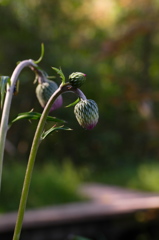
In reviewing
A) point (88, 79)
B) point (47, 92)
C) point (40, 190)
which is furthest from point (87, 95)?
point (47, 92)

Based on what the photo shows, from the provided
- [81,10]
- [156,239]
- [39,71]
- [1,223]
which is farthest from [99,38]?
[39,71]

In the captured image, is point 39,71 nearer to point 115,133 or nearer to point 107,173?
point 107,173

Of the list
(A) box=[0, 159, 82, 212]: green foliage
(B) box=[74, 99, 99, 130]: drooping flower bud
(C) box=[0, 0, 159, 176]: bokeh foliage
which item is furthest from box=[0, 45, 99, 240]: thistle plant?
(C) box=[0, 0, 159, 176]: bokeh foliage

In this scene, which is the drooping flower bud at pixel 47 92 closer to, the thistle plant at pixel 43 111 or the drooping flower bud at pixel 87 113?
the thistle plant at pixel 43 111

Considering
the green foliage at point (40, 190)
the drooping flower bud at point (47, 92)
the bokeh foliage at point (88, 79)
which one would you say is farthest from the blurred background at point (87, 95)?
the drooping flower bud at point (47, 92)

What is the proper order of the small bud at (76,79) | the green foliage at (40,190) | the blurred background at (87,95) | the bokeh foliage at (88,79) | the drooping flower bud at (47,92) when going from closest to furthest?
the small bud at (76,79)
the drooping flower bud at (47,92)
the green foliage at (40,190)
the blurred background at (87,95)
the bokeh foliage at (88,79)
